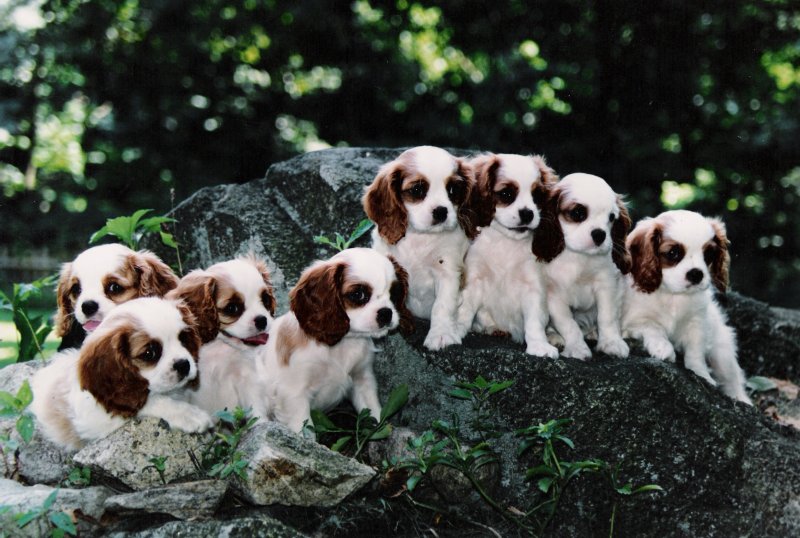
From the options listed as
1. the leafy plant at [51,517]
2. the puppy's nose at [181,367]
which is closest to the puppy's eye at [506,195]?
the puppy's nose at [181,367]

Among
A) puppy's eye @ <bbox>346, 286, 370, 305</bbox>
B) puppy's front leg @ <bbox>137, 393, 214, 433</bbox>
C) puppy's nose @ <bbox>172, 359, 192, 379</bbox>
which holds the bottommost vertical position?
puppy's front leg @ <bbox>137, 393, 214, 433</bbox>

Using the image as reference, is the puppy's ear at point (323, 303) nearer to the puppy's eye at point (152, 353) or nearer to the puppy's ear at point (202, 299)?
the puppy's ear at point (202, 299)

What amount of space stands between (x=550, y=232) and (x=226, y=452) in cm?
240

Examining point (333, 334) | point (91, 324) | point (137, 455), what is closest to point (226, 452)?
point (137, 455)

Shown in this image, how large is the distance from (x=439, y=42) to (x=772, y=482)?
1115cm

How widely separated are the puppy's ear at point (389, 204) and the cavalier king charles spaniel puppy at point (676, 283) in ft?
5.22

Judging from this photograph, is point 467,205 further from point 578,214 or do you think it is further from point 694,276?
point 694,276

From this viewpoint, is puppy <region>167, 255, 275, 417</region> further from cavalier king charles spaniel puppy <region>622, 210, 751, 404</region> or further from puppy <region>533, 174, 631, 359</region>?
cavalier king charles spaniel puppy <region>622, 210, 751, 404</region>

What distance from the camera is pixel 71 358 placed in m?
5.36

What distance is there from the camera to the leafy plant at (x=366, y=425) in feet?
17.7

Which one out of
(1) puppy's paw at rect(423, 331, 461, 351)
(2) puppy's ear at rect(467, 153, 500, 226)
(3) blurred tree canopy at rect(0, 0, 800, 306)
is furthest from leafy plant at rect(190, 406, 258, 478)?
(3) blurred tree canopy at rect(0, 0, 800, 306)

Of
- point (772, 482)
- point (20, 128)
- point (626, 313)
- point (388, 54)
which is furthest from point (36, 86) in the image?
point (772, 482)

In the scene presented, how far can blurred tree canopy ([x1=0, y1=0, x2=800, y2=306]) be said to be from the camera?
12977 millimetres

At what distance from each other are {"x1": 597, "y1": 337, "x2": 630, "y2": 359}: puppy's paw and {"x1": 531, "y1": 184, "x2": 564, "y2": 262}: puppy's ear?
68cm
